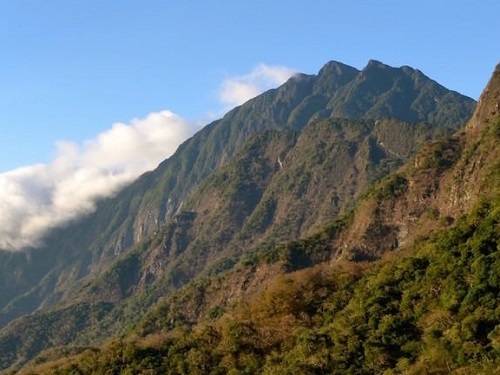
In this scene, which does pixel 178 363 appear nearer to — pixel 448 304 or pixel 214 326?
pixel 214 326

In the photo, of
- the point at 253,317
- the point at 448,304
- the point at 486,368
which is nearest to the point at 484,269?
the point at 448,304

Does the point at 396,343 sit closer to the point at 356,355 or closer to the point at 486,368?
the point at 356,355

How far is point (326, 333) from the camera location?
9212 cm

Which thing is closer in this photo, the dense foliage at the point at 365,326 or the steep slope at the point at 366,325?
the steep slope at the point at 366,325

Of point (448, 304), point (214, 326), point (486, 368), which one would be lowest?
point (486, 368)

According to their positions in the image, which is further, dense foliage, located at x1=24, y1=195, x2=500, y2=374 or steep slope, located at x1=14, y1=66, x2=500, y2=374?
dense foliage, located at x1=24, y1=195, x2=500, y2=374

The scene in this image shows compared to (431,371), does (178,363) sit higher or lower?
higher

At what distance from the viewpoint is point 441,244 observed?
341 ft

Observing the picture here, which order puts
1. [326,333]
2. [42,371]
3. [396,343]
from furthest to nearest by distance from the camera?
[42,371] → [326,333] → [396,343]

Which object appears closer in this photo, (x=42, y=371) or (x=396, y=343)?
(x=396, y=343)

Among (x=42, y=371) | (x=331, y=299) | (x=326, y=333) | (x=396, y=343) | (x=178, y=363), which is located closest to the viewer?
(x=396, y=343)

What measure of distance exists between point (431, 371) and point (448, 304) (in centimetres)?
1443

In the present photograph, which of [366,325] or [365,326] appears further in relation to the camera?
[366,325]

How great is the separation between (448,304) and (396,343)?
8.36m
